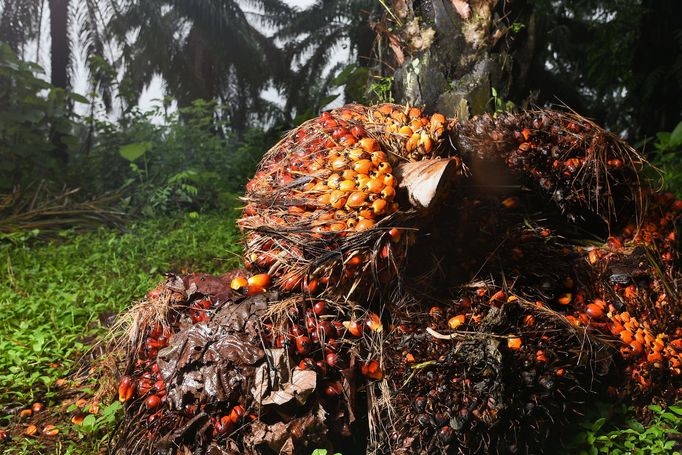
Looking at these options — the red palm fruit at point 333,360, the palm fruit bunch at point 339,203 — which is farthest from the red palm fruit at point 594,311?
the red palm fruit at point 333,360

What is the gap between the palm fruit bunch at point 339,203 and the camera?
2076 mm

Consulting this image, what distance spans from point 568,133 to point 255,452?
6.48 ft

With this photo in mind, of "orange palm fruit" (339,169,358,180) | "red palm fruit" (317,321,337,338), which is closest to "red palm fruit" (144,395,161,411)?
"red palm fruit" (317,321,337,338)

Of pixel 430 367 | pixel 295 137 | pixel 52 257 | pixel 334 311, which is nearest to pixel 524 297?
pixel 430 367

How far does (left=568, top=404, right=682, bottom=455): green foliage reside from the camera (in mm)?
2155

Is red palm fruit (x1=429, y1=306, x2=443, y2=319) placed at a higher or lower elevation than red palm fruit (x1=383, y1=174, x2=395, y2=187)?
lower

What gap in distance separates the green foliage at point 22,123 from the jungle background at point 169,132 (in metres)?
0.02

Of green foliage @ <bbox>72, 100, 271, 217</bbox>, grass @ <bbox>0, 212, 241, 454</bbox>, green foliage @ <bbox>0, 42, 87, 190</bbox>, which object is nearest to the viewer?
grass @ <bbox>0, 212, 241, 454</bbox>

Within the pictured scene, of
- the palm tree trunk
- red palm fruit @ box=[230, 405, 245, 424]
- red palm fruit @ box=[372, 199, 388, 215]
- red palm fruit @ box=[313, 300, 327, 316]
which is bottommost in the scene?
red palm fruit @ box=[230, 405, 245, 424]

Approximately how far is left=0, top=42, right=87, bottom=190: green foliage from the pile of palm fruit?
16.6ft

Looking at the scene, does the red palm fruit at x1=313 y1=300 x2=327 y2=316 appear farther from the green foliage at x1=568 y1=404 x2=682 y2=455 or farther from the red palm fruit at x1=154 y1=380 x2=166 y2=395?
the green foliage at x1=568 y1=404 x2=682 y2=455

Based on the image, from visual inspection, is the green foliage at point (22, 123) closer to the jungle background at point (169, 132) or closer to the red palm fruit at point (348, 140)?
the jungle background at point (169, 132)

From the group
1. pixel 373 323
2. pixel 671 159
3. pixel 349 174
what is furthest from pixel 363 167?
pixel 671 159

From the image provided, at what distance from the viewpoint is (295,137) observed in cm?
256
